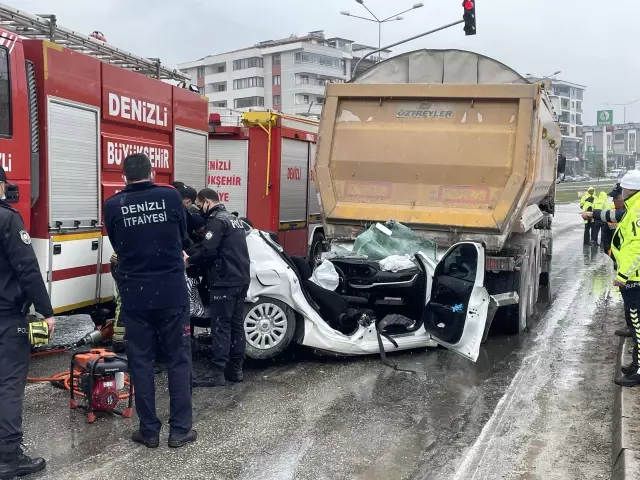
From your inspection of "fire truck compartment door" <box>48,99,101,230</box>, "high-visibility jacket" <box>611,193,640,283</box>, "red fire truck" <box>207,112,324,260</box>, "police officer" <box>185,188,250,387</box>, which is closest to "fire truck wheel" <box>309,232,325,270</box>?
"red fire truck" <box>207,112,324,260</box>

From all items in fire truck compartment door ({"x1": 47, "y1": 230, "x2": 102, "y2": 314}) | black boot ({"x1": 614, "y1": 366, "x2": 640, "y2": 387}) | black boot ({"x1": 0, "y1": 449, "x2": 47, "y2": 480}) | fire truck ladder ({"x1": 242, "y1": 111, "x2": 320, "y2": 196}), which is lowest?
black boot ({"x1": 0, "y1": 449, "x2": 47, "y2": 480})

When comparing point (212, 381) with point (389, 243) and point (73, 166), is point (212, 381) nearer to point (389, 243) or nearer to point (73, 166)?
point (73, 166)

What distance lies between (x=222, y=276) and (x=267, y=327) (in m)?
0.83

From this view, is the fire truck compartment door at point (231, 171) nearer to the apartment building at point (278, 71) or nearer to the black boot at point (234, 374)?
the black boot at point (234, 374)

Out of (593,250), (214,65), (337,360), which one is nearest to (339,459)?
(337,360)

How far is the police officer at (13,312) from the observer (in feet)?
13.2

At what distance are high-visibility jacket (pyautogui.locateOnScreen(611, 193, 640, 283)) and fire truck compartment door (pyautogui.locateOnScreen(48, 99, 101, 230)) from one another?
4.79m

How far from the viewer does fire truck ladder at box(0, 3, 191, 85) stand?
21.0 feet

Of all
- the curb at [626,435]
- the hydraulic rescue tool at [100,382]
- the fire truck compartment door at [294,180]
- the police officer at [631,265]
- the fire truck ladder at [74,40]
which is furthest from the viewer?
the fire truck compartment door at [294,180]

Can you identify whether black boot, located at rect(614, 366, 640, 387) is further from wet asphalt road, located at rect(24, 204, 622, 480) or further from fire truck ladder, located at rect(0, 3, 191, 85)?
fire truck ladder, located at rect(0, 3, 191, 85)

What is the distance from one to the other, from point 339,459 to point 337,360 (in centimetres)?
242

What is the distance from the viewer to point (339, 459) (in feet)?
14.5

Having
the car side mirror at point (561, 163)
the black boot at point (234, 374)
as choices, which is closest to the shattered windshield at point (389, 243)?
the black boot at point (234, 374)

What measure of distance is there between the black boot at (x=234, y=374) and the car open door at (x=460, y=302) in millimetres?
1892
